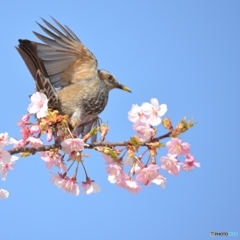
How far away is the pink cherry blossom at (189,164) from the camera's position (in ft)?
12.8

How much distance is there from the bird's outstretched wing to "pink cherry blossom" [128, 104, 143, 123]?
2.68 metres

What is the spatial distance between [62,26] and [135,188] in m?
3.56

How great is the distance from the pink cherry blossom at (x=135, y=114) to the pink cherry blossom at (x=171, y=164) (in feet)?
1.31

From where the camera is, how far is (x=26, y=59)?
419cm

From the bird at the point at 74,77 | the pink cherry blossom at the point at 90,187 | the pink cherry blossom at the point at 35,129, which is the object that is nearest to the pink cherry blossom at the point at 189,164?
the pink cherry blossom at the point at 90,187

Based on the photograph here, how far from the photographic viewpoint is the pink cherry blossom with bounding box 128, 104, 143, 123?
3.96 metres

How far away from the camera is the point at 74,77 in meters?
6.61

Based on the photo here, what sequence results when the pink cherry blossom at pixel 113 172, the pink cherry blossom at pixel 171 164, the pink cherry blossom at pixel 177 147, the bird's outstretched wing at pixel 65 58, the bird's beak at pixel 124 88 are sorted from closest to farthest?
the pink cherry blossom at pixel 177 147, the pink cherry blossom at pixel 171 164, the pink cherry blossom at pixel 113 172, the bird's outstretched wing at pixel 65 58, the bird's beak at pixel 124 88

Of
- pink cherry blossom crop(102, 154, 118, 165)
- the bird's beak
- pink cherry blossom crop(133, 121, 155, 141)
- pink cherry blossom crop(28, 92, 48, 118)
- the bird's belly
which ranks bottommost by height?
pink cherry blossom crop(102, 154, 118, 165)

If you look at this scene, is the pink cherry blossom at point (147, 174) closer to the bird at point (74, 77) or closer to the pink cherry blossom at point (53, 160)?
the pink cherry blossom at point (53, 160)

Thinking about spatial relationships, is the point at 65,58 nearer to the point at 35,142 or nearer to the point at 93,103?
the point at 93,103

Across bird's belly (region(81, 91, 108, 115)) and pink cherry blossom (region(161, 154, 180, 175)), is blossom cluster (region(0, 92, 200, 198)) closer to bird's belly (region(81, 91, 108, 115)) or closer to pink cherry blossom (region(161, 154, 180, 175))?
pink cherry blossom (region(161, 154, 180, 175))

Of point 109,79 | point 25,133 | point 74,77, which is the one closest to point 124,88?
point 109,79

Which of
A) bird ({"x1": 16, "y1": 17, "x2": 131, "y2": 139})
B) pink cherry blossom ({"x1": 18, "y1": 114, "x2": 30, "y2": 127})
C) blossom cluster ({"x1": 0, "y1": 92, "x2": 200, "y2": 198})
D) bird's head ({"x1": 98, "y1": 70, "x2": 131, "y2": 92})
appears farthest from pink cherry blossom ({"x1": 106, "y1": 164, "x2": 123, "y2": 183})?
bird's head ({"x1": 98, "y1": 70, "x2": 131, "y2": 92})
